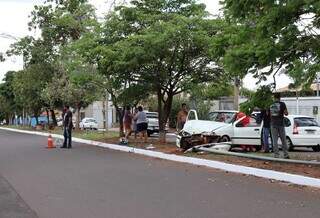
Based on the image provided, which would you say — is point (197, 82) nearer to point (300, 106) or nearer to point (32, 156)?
point (32, 156)

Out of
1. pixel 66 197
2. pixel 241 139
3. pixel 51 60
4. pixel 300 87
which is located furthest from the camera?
pixel 51 60

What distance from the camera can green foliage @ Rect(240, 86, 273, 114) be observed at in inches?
620

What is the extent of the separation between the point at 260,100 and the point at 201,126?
625 cm

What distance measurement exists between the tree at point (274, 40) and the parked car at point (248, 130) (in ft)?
20.7

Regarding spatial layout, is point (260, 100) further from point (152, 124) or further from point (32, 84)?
point (32, 84)

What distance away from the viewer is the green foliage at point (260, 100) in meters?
15.7

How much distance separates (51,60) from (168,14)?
28.1 meters

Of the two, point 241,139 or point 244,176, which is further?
point 241,139

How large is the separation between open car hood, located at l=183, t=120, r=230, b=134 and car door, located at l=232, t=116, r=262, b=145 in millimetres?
475

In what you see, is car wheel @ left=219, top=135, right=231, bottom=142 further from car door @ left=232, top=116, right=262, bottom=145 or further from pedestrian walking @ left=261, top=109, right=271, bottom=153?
pedestrian walking @ left=261, top=109, right=271, bottom=153

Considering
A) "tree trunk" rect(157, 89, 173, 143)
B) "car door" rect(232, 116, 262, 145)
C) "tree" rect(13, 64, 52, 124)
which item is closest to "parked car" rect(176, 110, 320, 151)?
"car door" rect(232, 116, 262, 145)

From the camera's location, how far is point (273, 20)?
46.3 feet

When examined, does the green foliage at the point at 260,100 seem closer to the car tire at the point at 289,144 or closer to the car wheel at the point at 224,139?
the car wheel at the point at 224,139

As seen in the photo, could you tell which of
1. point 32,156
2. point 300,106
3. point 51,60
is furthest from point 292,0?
point 51,60
